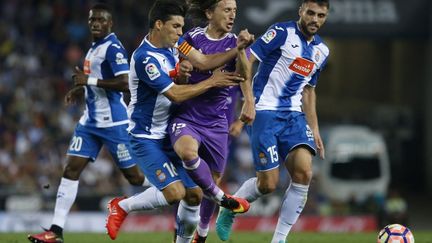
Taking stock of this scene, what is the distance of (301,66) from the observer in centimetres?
1132

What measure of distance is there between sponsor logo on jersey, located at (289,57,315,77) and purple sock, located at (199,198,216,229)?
1.70 metres

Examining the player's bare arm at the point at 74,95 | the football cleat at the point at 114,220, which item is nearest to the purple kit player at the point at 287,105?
the football cleat at the point at 114,220

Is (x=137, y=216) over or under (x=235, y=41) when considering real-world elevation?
under

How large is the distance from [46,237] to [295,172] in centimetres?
285

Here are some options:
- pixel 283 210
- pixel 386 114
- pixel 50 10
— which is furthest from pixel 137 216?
pixel 386 114

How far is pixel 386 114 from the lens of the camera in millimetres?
32688

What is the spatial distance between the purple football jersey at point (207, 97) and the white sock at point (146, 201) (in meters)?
0.83

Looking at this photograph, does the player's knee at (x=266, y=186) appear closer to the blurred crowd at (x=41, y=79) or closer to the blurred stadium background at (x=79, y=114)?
the blurred stadium background at (x=79, y=114)

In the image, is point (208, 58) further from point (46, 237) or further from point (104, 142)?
point (46, 237)

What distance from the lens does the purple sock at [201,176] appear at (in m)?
10.2

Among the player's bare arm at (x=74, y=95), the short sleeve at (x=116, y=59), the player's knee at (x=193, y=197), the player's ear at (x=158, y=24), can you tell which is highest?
the player's ear at (x=158, y=24)

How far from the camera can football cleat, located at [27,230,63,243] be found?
11.4m

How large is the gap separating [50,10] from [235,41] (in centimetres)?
1569

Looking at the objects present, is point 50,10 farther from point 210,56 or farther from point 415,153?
point 210,56
